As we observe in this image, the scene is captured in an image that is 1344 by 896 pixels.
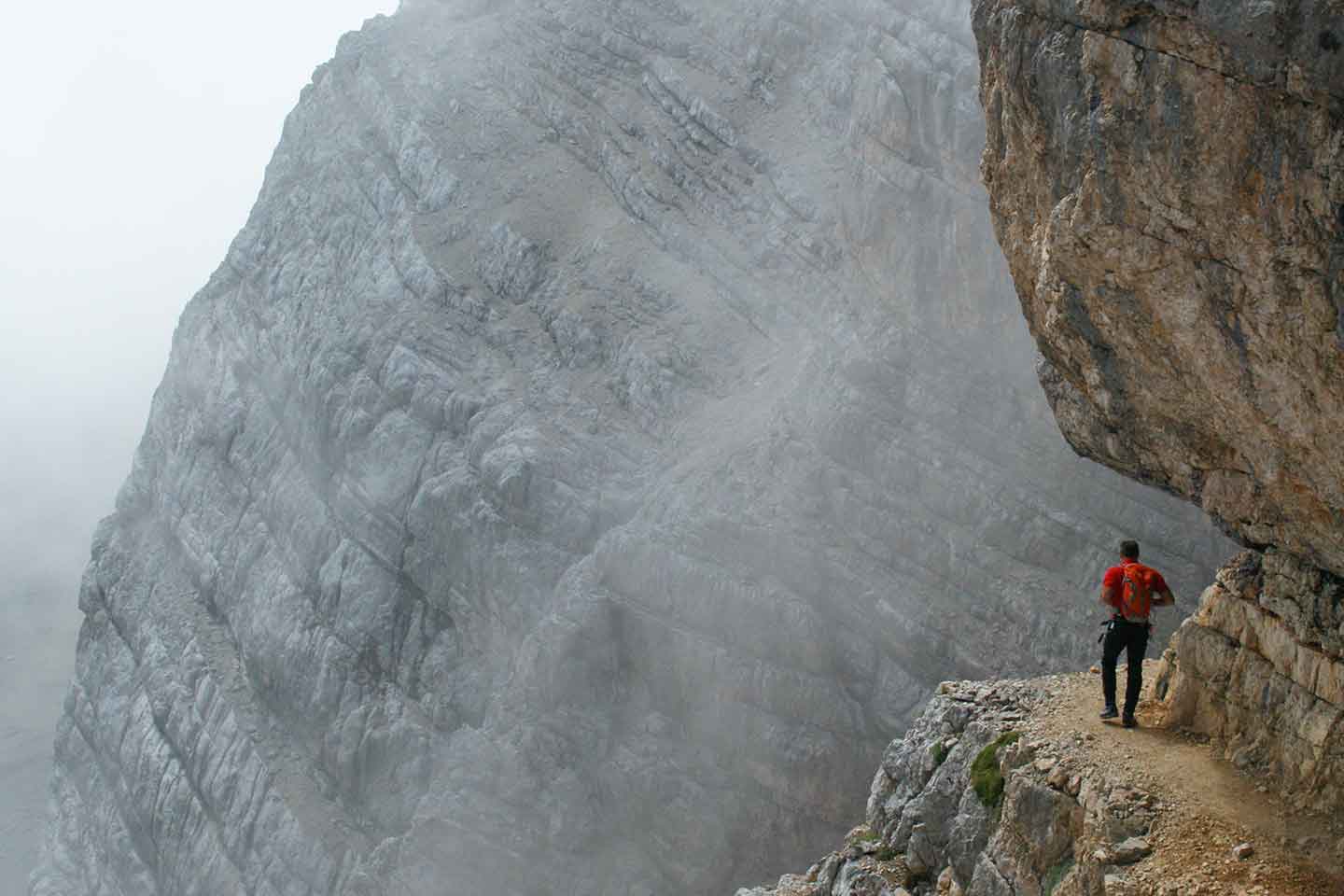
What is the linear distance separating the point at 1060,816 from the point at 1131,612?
2.43 meters

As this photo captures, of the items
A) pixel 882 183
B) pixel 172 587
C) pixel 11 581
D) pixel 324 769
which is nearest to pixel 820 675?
pixel 882 183

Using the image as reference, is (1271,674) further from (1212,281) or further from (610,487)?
(610,487)

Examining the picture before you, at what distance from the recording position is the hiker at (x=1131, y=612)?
1516cm

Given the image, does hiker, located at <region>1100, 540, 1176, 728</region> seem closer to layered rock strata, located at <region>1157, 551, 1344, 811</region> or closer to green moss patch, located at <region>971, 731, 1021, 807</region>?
layered rock strata, located at <region>1157, 551, 1344, 811</region>

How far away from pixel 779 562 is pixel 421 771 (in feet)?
35.1

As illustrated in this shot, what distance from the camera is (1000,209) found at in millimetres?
15719

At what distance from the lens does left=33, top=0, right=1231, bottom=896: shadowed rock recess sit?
1186 inches

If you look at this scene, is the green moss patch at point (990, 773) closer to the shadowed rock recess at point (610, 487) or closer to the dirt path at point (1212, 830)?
the dirt path at point (1212, 830)

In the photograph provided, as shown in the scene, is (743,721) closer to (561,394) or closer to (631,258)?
(561,394)

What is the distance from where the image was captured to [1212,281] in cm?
1245

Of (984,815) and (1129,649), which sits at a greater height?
(1129,649)

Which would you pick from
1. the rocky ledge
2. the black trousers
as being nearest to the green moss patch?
the rocky ledge

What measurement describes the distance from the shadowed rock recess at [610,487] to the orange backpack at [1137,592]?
13210mm

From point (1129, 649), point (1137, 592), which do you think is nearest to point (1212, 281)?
point (1137, 592)
